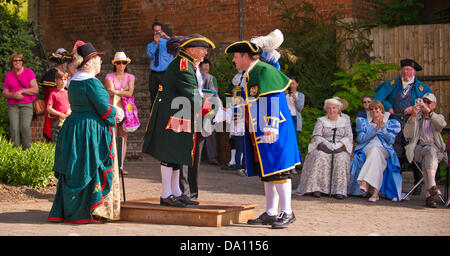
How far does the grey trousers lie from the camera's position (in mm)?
10820

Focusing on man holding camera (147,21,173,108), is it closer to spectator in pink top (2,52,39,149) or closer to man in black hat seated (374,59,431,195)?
spectator in pink top (2,52,39,149)

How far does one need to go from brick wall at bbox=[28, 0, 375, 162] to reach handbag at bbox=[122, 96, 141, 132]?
9.15ft

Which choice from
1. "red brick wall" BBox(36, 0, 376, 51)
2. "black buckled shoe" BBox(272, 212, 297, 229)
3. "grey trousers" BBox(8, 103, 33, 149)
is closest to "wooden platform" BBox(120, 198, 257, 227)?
"black buckled shoe" BBox(272, 212, 297, 229)

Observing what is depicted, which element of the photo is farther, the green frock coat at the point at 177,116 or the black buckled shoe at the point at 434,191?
the black buckled shoe at the point at 434,191

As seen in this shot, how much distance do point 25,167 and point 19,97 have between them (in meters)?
2.18

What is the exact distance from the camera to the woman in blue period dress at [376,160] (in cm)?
920

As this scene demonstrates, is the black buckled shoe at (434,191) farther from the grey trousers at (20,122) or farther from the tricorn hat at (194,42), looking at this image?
the grey trousers at (20,122)

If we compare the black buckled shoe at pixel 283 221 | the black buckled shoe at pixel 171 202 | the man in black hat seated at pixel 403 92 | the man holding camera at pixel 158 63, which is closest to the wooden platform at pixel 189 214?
the black buckled shoe at pixel 171 202

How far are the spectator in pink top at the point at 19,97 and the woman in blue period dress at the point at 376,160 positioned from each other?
5660mm

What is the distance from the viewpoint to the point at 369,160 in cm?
931

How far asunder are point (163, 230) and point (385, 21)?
948 centimetres

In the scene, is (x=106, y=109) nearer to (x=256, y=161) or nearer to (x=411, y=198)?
(x=256, y=161)

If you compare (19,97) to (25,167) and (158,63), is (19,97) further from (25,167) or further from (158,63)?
(158,63)
